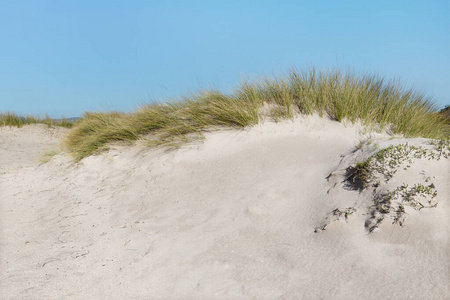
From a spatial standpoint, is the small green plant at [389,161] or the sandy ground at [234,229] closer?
the sandy ground at [234,229]

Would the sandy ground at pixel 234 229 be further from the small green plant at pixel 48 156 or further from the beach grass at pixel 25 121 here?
the beach grass at pixel 25 121

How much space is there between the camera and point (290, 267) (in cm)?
319

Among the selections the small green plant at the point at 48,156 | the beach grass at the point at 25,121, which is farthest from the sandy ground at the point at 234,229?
the beach grass at the point at 25,121

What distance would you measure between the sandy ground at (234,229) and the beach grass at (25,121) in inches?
366

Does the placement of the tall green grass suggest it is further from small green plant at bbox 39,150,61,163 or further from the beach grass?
the beach grass

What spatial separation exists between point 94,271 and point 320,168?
2.91 m

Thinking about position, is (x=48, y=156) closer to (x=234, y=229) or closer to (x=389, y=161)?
(x=234, y=229)

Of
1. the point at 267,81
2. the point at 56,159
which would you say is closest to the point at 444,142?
the point at 267,81

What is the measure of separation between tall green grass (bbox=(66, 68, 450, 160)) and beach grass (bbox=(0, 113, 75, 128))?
9.33 metres

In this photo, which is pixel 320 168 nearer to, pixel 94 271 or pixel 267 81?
pixel 267 81

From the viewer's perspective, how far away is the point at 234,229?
3.91 m

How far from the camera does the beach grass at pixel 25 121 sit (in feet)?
47.7

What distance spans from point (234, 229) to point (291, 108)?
106 inches

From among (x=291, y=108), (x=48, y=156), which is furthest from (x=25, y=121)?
(x=291, y=108)
